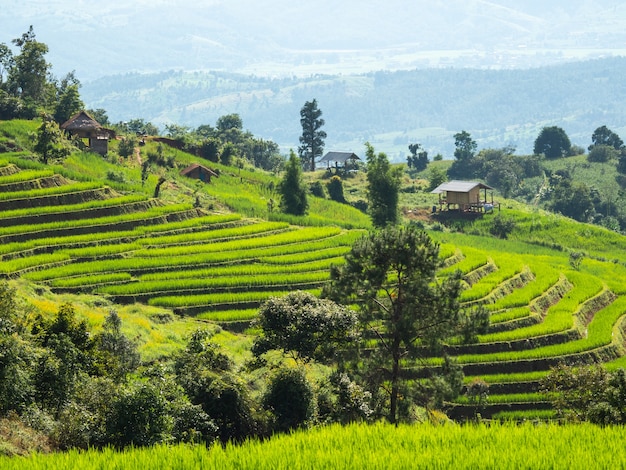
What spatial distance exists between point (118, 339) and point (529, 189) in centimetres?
11290

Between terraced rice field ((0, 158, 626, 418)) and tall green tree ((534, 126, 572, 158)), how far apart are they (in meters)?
94.1

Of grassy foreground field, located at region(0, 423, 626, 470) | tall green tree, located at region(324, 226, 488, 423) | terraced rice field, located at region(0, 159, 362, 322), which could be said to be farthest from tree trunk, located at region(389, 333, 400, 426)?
terraced rice field, located at region(0, 159, 362, 322)

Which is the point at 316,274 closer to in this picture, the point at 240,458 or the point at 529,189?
the point at 240,458

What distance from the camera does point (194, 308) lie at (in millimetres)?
48375

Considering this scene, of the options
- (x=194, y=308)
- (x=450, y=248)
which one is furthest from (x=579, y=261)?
(x=194, y=308)

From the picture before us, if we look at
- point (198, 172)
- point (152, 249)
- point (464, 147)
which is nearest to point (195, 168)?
point (198, 172)

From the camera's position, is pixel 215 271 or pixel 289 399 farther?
pixel 215 271

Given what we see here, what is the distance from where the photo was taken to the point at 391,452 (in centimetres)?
2167

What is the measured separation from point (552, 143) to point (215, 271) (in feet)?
374

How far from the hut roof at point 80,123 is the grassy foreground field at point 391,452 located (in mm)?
65085

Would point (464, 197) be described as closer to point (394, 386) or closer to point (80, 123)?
point (80, 123)

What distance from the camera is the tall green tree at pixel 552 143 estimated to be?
514ft

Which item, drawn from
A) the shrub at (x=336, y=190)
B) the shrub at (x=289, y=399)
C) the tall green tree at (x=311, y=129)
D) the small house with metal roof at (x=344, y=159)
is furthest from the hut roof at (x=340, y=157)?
the shrub at (x=289, y=399)

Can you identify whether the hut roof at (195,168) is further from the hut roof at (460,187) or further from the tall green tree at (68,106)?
the hut roof at (460,187)
